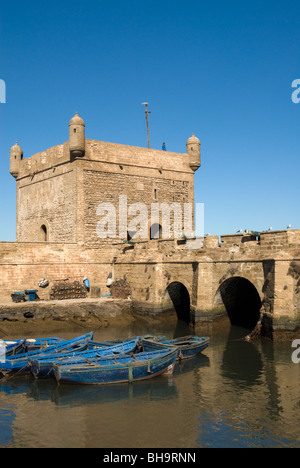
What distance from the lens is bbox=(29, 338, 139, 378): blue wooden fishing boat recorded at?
50.0 ft

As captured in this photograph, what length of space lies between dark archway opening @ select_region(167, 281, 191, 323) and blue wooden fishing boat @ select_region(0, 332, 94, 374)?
8571 mm

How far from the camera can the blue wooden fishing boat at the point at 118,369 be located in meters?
14.7

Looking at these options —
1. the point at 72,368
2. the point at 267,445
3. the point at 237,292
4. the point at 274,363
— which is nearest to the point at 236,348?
the point at 274,363

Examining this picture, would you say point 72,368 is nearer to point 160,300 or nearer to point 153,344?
point 153,344

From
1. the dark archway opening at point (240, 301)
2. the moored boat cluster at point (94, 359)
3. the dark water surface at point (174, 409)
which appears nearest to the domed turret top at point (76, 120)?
the dark archway opening at point (240, 301)

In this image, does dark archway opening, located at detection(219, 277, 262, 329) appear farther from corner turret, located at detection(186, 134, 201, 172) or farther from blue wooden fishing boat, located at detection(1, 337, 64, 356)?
corner turret, located at detection(186, 134, 201, 172)

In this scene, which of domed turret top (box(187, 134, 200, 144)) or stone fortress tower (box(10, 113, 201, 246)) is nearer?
stone fortress tower (box(10, 113, 201, 246))

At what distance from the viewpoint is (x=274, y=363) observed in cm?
1666

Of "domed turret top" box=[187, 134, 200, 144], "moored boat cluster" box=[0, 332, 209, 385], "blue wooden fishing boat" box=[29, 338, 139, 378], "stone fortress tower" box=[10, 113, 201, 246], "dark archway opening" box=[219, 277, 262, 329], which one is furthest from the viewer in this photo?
"domed turret top" box=[187, 134, 200, 144]

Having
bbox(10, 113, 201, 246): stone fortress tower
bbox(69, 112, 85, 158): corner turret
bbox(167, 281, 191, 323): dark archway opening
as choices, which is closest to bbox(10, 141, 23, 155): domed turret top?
bbox(10, 113, 201, 246): stone fortress tower

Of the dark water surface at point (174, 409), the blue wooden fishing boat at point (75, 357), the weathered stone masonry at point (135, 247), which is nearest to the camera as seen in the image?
the dark water surface at point (174, 409)

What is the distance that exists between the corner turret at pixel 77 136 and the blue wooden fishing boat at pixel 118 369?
16.6m

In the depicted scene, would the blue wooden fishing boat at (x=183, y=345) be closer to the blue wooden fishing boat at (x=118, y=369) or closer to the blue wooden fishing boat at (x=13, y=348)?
the blue wooden fishing boat at (x=118, y=369)
